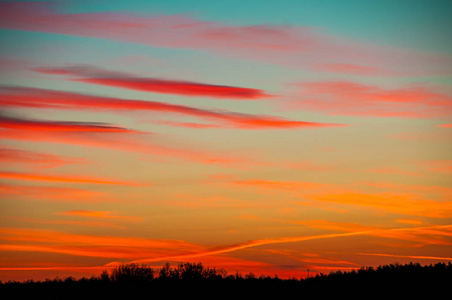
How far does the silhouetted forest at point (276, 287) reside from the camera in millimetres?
35469

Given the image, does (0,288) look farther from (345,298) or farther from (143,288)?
(345,298)

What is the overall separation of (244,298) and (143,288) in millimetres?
12717

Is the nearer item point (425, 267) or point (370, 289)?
point (370, 289)

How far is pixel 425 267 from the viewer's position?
130 ft

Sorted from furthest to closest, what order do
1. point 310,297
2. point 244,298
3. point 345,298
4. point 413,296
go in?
point 244,298 → point 310,297 → point 345,298 → point 413,296

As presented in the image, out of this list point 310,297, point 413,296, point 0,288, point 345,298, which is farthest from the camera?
point 0,288

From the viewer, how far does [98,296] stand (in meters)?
48.1

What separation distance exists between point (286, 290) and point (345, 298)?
28.0ft

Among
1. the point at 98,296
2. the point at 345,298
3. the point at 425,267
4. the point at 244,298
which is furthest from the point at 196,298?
the point at 425,267

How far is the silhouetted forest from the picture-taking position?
35.5 metres

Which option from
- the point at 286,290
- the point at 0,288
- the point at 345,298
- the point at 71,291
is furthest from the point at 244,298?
the point at 0,288

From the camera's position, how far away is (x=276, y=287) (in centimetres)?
4694

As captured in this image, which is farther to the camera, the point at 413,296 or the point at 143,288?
the point at 143,288

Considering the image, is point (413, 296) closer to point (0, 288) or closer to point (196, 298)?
point (196, 298)
